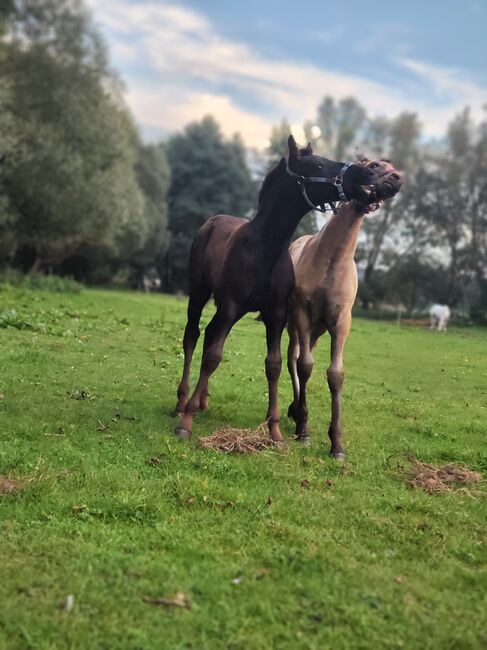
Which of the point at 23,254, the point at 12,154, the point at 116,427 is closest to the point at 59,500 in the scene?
the point at 116,427

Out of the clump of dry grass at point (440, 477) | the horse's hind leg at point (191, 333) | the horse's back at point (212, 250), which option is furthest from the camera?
the horse's hind leg at point (191, 333)

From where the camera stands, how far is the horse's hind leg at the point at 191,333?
735 centimetres

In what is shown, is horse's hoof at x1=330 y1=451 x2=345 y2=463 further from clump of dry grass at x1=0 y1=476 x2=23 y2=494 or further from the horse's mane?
clump of dry grass at x1=0 y1=476 x2=23 y2=494

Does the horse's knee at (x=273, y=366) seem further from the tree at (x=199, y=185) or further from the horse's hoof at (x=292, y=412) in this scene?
the tree at (x=199, y=185)

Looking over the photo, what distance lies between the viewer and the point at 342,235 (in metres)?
6.36

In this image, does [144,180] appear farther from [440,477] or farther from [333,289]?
[440,477]

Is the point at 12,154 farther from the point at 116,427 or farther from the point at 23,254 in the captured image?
the point at 116,427

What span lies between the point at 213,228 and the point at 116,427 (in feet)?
9.01

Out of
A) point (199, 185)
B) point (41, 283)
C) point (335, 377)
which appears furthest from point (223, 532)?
point (199, 185)

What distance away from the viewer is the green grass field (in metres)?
3.10

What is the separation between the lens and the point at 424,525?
4.44 m

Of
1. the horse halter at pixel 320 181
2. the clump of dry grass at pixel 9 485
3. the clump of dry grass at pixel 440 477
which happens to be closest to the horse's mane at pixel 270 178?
the horse halter at pixel 320 181

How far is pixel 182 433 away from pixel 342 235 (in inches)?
108

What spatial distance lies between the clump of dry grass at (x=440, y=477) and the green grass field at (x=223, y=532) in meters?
0.17
